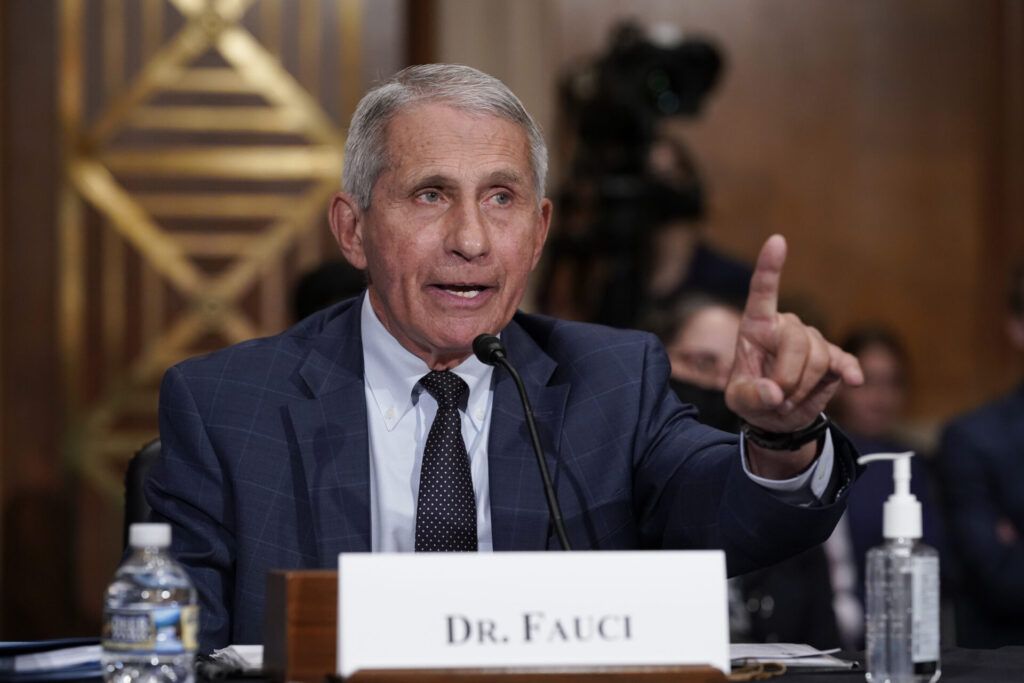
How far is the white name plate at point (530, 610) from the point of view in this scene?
1386mm

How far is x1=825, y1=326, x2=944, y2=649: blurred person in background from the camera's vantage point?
4094 mm

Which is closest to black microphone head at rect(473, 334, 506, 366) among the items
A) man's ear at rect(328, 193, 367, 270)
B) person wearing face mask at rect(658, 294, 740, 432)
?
man's ear at rect(328, 193, 367, 270)

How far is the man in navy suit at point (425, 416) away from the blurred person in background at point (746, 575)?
103cm

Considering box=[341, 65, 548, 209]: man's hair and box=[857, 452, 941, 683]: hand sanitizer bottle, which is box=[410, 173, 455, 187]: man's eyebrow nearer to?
box=[341, 65, 548, 209]: man's hair

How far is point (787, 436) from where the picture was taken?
168 centimetres

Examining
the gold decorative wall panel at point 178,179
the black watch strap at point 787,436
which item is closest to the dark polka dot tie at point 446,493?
the black watch strap at point 787,436

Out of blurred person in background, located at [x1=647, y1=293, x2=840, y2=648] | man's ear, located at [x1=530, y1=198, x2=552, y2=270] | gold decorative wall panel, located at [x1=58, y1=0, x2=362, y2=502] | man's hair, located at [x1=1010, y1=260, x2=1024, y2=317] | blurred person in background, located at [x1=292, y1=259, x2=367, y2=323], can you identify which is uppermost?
gold decorative wall panel, located at [x1=58, y1=0, x2=362, y2=502]

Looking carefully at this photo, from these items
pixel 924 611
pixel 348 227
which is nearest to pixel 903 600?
pixel 924 611

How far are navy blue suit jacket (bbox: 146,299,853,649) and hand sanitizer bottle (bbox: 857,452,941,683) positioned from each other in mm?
370

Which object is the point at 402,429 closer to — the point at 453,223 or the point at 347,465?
the point at 347,465

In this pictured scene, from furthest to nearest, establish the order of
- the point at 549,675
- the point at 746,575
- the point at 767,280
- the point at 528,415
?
the point at 746,575
the point at 528,415
the point at 767,280
the point at 549,675

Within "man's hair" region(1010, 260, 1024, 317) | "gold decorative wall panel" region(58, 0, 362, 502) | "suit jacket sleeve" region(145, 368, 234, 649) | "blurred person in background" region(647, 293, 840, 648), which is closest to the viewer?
"suit jacket sleeve" region(145, 368, 234, 649)

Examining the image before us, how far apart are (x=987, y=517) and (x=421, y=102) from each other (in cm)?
255

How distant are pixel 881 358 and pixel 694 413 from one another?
9.39ft
